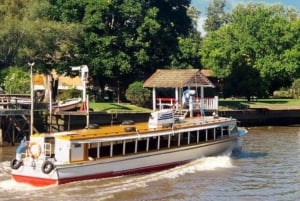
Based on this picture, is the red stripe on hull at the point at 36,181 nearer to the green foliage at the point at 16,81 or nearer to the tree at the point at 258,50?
the green foliage at the point at 16,81

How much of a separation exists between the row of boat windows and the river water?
4.26 ft

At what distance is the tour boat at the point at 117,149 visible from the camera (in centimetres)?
2933

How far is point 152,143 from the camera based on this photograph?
33.8 metres

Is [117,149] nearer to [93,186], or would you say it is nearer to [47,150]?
[93,186]

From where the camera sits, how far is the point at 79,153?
30188 mm

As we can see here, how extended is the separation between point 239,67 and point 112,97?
16.3 meters

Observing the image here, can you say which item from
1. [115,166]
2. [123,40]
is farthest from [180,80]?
[115,166]

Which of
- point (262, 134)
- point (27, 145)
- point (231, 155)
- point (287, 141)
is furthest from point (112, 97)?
point (27, 145)

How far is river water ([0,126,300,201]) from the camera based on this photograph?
90.4 feet

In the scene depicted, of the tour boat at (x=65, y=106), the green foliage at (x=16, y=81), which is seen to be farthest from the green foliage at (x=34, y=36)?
the tour boat at (x=65, y=106)

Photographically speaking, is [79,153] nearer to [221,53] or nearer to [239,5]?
[221,53]

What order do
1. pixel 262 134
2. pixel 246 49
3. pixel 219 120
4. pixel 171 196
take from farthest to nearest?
pixel 246 49 → pixel 262 134 → pixel 219 120 → pixel 171 196

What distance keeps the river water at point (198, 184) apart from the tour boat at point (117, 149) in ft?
1.57

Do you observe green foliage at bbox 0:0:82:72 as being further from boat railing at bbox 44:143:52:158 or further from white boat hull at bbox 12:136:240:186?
boat railing at bbox 44:143:52:158
